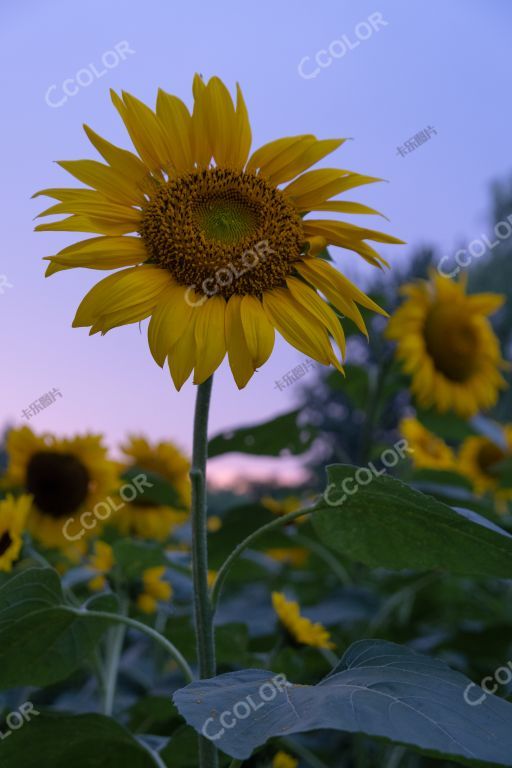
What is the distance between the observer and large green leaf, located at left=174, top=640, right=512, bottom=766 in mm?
782

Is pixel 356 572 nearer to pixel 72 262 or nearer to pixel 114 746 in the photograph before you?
pixel 114 746

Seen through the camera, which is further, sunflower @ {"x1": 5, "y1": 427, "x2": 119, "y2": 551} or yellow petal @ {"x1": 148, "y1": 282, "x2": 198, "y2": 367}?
sunflower @ {"x1": 5, "y1": 427, "x2": 119, "y2": 551}

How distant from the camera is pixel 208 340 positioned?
3.70 ft

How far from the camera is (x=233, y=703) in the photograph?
0.90 metres

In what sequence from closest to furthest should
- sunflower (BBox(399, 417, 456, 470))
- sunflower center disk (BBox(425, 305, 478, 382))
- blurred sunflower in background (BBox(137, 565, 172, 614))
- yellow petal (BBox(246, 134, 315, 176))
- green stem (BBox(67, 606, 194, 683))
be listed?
green stem (BBox(67, 606, 194, 683)), yellow petal (BBox(246, 134, 315, 176)), blurred sunflower in background (BBox(137, 565, 172, 614)), sunflower center disk (BBox(425, 305, 478, 382)), sunflower (BBox(399, 417, 456, 470))

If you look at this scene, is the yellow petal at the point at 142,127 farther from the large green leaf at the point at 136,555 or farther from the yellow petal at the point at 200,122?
the large green leaf at the point at 136,555

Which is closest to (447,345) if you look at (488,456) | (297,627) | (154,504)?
(488,456)

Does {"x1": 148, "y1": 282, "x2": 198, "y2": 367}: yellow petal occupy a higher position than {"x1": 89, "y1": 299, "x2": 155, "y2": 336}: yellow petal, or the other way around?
{"x1": 89, "y1": 299, "x2": 155, "y2": 336}: yellow petal

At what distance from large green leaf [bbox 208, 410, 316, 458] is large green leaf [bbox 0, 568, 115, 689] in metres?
0.74

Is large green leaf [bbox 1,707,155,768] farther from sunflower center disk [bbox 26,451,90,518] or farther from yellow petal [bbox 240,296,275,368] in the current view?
sunflower center disk [bbox 26,451,90,518]

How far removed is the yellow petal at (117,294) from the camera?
1136 millimetres

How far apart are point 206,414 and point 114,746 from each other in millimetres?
551

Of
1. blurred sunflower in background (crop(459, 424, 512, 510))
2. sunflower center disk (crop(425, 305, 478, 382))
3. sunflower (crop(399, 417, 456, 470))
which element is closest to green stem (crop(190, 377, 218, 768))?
sunflower center disk (crop(425, 305, 478, 382))

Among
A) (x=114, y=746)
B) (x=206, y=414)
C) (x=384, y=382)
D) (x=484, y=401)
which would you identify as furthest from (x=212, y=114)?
(x=484, y=401)
